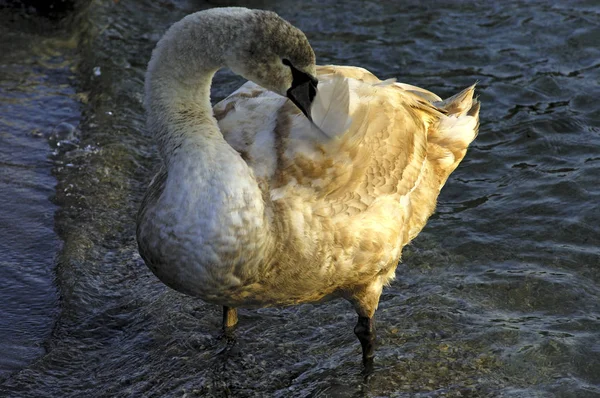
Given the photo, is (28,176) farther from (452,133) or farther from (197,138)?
(452,133)

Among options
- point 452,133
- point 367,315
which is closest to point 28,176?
point 367,315

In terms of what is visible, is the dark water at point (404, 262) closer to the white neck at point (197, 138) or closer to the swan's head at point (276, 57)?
the white neck at point (197, 138)

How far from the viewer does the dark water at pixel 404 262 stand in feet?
16.8

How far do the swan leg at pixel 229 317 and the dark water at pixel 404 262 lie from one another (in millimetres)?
111

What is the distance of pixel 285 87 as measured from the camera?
170 inches

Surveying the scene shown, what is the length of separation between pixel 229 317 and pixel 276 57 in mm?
1924

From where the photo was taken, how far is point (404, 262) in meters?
6.23

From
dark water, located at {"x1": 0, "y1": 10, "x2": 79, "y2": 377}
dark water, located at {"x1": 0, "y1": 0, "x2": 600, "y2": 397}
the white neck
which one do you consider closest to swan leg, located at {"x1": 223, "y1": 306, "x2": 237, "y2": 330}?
dark water, located at {"x1": 0, "y1": 0, "x2": 600, "y2": 397}

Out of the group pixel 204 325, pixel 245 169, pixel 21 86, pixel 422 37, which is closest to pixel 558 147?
pixel 422 37

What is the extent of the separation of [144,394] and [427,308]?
6.20ft

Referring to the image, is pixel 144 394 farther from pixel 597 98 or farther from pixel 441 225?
pixel 597 98

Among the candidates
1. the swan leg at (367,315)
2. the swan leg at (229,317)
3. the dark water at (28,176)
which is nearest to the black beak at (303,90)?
the swan leg at (367,315)

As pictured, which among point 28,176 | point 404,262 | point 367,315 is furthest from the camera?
point 28,176

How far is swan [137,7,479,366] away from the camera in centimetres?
409
